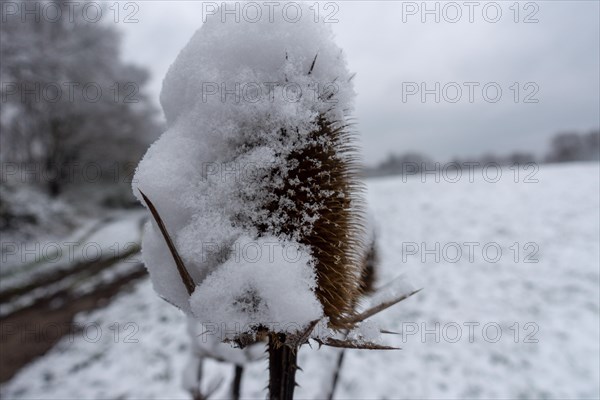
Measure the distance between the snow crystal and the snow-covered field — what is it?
1161mm

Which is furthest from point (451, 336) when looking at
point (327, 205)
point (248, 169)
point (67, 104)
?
point (67, 104)

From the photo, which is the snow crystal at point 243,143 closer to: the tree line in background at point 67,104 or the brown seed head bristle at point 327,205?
the brown seed head bristle at point 327,205

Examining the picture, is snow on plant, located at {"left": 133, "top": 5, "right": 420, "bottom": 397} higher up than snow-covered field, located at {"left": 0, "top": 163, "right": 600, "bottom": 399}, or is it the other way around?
snow on plant, located at {"left": 133, "top": 5, "right": 420, "bottom": 397}

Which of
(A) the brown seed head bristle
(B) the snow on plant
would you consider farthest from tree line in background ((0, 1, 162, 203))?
(A) the brown seed head bristle

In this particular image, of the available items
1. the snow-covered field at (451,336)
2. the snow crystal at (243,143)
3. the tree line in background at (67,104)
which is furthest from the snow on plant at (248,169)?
the tree line in background at (67,104)

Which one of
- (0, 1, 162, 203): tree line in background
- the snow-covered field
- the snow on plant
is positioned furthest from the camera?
(0, 1, 162, 203): tree line in background

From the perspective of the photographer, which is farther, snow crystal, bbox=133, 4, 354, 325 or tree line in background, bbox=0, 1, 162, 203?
tree line in background, bbox=0, 1, 162, 203

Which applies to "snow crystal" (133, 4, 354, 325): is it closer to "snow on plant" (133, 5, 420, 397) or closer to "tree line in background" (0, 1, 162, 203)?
"snow on plant" (133, 5, 420, 397)

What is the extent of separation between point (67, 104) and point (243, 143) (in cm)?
1784

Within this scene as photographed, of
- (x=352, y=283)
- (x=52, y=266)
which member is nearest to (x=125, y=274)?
(x=52, y=266)

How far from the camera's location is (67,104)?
1567 centimetres

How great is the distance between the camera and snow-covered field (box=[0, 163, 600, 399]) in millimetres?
3900

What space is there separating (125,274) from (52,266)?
241 centimetres

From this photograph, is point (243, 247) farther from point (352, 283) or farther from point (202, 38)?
point (202, 38)
